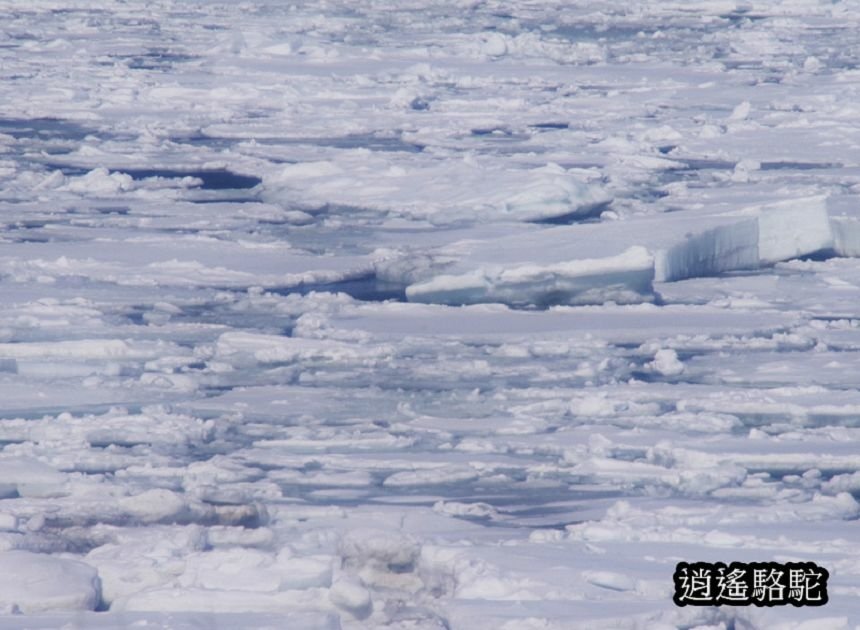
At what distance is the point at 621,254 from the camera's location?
22.1 ft

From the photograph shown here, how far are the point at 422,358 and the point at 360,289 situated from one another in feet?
3.62

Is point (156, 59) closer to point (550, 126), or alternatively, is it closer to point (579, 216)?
point (550, 126)

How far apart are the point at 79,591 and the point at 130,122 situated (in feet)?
28.4

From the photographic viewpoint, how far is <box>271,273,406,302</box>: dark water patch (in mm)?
6828

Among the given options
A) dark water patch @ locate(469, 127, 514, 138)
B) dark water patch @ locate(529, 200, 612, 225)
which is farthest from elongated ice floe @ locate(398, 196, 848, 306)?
dark water patch @ locate(469, 127, 514, 138)

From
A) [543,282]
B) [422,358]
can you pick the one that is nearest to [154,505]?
[422,358]

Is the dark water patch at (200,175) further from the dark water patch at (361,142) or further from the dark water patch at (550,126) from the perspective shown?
the dark water patch at (550,126)

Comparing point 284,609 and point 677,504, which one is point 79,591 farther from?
point 677,504

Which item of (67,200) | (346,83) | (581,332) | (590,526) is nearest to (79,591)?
(590,526)

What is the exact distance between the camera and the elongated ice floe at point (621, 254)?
261 inches

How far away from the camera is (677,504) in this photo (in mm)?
4426

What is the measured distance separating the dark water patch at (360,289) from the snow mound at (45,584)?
10.7 feet

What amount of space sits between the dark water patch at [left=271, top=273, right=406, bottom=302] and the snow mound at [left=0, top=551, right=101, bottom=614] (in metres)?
3.25

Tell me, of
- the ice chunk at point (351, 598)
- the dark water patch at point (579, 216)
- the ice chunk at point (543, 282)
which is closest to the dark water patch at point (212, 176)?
the dark water patch at point (579, 216)
